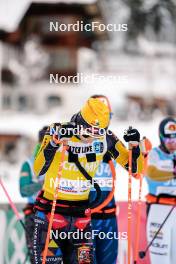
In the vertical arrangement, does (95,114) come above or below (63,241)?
above

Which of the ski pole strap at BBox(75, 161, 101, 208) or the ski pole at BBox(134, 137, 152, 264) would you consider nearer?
the ski pole strap at BBox(75, 161, 101, 208)

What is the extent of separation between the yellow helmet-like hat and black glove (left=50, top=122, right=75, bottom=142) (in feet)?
0.32

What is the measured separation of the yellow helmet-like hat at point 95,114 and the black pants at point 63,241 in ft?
1.65

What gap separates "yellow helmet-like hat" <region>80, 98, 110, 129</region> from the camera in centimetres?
376

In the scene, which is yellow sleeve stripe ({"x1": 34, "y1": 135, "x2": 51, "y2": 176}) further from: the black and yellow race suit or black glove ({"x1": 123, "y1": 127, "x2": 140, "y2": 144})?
black glove ({"x1": 123, "y1": 127, "x2": 140, "y2": 144})

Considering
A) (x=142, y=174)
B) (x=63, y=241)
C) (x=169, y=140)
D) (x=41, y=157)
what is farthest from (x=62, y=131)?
(x=169, y=140)

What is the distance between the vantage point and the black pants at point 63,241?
12.3 ft

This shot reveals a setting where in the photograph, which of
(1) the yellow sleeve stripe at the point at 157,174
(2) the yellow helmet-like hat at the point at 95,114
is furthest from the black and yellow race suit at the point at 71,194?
(1) the yellow sleeve stripe at the point at 157,174

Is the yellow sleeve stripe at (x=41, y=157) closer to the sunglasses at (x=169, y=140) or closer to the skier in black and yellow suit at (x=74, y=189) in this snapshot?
the skier in black and yellow suit at (x=74, y=189)

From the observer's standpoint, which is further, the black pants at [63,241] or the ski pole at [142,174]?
the ski pole at [142,174]

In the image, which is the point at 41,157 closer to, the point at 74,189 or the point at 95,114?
the point at 74,189

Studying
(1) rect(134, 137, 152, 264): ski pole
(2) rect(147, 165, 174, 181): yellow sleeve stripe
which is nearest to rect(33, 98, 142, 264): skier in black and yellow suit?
(1) rect(134, 137, 152, 264): ski pole

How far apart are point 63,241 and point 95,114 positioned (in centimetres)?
67

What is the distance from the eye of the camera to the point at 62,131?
12.0 ft
